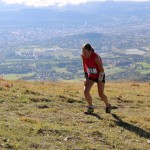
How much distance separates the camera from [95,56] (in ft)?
42.3

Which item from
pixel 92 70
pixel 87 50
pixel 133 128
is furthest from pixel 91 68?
pixel 133 128

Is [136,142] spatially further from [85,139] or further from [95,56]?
[95,56]

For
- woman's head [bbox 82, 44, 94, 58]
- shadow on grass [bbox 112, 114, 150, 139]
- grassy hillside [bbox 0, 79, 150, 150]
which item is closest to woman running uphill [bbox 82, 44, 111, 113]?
woman's head [bbox 82, 44, 94, 58]

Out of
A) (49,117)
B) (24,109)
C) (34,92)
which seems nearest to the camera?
Result: (49,117)

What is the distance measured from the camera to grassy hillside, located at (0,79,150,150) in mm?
9609

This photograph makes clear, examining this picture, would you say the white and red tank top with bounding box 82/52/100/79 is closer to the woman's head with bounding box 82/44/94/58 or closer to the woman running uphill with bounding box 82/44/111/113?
the woman running uphill with bounding box 82/44/111/113

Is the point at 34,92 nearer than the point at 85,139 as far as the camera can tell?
No

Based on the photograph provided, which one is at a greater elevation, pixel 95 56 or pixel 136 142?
pixel 95 56

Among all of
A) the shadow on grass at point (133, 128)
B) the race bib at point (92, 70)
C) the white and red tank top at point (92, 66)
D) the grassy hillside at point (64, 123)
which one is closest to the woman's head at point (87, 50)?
the white and red tank top at point (92, 66)

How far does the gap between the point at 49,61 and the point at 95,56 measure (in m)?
158

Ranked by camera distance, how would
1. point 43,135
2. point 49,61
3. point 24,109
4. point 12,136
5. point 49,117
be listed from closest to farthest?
point 12,136 → point 43,135 → point 49,117 → point 24,109 → point 49,61

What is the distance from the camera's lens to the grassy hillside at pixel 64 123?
9.61m

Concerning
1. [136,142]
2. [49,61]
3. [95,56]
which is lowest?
[49,61]

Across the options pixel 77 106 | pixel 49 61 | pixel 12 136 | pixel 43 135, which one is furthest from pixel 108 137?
pixel 49 61
